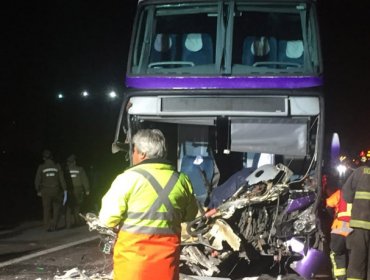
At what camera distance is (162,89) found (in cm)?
723

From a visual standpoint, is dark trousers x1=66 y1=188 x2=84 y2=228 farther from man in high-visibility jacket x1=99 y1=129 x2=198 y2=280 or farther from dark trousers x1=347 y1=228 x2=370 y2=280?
man in high-visibility jacket x1=99 y1=129 x2=198 y2=280

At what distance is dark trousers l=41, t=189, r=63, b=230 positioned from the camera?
12203 mm

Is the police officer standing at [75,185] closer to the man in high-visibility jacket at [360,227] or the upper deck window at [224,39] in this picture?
the upper deck window at [224,39]

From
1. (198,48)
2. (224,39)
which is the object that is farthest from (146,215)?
(198,48)

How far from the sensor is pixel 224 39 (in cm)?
757

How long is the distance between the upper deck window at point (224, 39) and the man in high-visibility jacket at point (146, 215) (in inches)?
148

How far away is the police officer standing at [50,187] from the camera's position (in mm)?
12188

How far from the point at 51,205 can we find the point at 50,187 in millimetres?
562

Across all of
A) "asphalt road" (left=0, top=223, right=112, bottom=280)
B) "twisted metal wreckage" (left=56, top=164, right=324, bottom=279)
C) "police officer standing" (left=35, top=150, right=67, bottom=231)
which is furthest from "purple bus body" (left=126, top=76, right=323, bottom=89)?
"police officer standing" (left=35, top=150, right=67, bottom=231)

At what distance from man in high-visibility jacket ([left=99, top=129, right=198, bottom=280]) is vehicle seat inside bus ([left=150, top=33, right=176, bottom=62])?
13.6 ft

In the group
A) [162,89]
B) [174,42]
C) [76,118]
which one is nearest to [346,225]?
[162,89]

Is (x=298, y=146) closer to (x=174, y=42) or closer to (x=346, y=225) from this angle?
(x=346, y=225)

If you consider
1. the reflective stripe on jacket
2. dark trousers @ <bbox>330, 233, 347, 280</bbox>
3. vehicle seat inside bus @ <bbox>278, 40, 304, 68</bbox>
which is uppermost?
vehicle seat inside bus @ <bbox>278, 40, 304, 68</bbox>

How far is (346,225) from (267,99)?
1.79m
